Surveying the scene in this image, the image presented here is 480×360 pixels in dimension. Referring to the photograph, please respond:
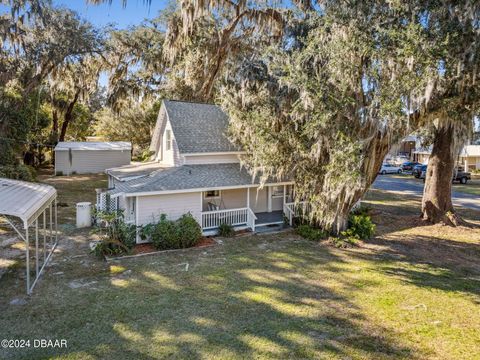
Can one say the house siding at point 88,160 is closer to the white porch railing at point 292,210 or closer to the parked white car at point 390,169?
the white porch railing at point 292,210

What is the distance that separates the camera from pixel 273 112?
487 inches

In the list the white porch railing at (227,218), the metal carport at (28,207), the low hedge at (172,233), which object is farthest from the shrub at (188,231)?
the metal carport at (28,207)

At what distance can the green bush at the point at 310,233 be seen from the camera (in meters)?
13.1

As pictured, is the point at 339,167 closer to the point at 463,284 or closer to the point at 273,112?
the point at 273,112

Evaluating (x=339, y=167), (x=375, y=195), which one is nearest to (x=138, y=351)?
(x=339, y=167)

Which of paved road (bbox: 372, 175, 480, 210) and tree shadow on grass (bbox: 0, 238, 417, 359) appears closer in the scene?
tree shadow on grass (bbox: 0, 238, 417, 359)

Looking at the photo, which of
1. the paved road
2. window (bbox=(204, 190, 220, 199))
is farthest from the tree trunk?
window (bbox=(204, 190, 220, 199))

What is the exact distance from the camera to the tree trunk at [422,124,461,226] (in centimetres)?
1611

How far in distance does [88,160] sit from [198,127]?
755 inches

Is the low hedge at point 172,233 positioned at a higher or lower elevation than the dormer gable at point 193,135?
lower

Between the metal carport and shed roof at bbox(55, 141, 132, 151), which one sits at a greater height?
shed roof at bbox(55, 141, 132, 151)

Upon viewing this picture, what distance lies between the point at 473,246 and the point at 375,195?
38.4 feet

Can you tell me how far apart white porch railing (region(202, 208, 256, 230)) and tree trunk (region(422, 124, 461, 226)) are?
900 cm

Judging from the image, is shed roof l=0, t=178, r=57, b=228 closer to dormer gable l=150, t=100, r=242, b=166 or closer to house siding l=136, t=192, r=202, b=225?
house siding l=136, t=192, r=202, b=225
